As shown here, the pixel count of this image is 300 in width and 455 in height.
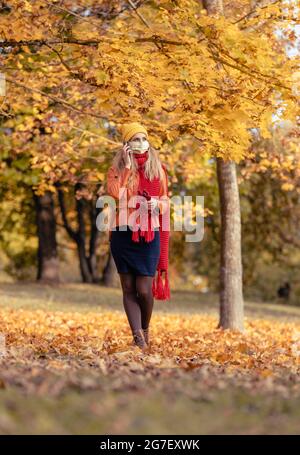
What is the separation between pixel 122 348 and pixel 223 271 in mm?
5460

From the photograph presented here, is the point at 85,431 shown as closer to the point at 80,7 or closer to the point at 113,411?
the point at 113,411

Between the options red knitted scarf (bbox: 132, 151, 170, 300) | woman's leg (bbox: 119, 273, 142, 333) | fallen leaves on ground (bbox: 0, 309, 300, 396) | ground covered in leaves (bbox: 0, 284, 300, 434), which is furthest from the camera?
woman's leg (bbox: 119, 273, 142, 333)

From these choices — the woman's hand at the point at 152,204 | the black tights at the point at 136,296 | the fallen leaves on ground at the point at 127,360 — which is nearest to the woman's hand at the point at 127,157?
the woman's hand at the point at 152,204

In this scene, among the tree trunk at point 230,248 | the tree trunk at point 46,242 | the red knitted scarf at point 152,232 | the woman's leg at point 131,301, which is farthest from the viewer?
the tree trunk at point 46,242

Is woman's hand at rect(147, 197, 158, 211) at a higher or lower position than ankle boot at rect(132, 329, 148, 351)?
Result: higher

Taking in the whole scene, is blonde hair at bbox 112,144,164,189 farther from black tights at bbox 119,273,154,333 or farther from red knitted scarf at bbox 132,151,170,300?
black tights at bbox 119,273,154,333

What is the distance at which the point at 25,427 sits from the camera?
386 cm

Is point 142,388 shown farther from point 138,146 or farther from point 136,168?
point 138,146

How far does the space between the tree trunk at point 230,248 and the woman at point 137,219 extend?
4.81 meters

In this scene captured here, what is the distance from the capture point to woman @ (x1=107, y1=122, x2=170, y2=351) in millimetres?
7816

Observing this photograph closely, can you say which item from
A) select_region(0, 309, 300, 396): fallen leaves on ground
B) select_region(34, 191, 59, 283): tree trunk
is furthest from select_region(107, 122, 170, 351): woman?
select_region(34, 191, 59, 283): tree trunk

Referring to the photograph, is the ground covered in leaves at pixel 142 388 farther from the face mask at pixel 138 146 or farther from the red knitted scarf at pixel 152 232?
the face mask at pixel 138 146

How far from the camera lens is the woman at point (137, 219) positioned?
782 centimetres
